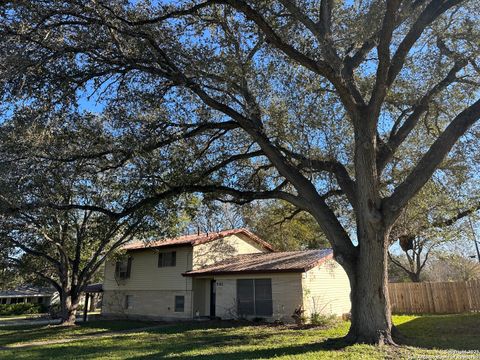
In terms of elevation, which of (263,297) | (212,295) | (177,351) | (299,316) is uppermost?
(212,295)

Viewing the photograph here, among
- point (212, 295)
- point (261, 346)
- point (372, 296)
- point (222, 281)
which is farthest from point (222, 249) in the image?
point (372, 296)

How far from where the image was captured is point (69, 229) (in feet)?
78.8

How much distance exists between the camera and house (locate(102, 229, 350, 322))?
740 inches

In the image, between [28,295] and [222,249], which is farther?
→ [28,295]

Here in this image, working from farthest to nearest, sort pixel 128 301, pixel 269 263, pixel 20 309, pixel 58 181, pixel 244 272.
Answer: pixel 20 309, pixel 128 301, pixel 269 263, pixel 244 272, pixel 58 181

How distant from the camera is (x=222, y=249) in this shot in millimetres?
25016

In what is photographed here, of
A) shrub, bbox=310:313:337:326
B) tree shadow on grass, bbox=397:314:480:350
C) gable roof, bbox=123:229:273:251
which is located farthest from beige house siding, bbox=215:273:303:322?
tree shadow on grass, bbox=397:314:480:350

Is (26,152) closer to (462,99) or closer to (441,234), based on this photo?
(462,99)

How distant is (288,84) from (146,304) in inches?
760

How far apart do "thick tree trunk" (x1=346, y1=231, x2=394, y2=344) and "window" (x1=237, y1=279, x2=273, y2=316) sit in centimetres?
931

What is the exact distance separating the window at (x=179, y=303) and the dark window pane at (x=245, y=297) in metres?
4.42

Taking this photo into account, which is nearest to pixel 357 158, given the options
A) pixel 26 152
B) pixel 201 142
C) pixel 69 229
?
pixel 201 142

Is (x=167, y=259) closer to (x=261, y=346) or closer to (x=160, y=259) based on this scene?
(x=160, y=259)

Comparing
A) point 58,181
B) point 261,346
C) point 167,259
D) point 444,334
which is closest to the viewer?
point 261,346
